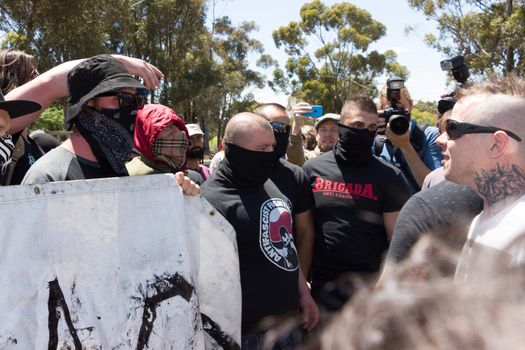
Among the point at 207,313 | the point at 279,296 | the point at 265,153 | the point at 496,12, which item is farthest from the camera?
the point at 496,12

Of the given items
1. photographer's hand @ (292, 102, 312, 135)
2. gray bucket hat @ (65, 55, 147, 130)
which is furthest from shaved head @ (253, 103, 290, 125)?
gray bucket hat @ (65, 55, 147, 130)

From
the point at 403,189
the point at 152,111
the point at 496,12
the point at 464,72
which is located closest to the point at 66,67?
the point at 152,111

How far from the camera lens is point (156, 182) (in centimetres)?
181

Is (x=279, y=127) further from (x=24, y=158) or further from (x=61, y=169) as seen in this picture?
(x=61, y=169)

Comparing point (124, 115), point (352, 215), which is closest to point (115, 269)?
point (124, 115)

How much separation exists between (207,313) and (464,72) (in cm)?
270

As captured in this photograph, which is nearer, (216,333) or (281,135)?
(216,333)

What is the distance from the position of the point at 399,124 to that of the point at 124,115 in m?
2.10

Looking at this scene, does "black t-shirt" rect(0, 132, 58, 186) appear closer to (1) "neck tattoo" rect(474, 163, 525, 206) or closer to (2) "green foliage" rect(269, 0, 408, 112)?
(1) "neck tattoo" rect(474, 163, 525, 206)

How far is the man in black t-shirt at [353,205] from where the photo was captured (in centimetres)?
307

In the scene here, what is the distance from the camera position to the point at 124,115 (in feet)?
6.84

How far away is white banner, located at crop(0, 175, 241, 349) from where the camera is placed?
4.88ft

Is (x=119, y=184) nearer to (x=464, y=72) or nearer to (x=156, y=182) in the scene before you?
(x=156, y=182)

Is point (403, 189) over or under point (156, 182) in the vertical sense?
under
